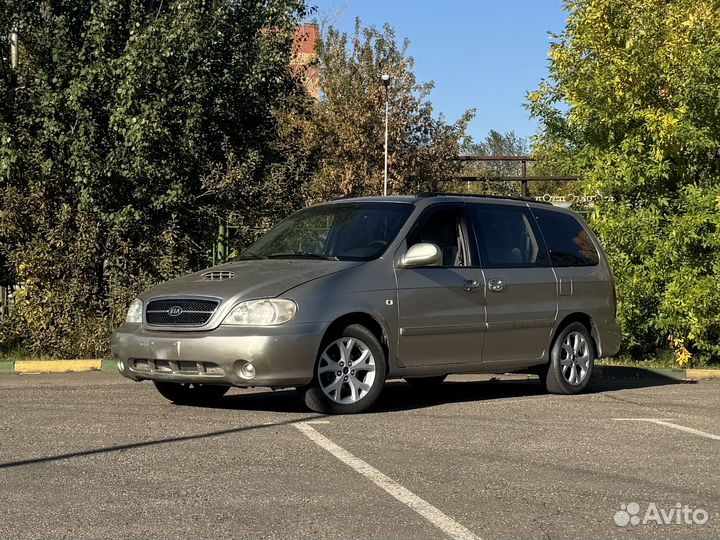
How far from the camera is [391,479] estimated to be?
706 centimetres

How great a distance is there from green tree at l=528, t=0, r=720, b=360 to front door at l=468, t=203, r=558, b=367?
4.08 m

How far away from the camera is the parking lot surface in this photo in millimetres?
5934

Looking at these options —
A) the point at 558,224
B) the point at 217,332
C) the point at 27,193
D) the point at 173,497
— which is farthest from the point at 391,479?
the point at 27,193

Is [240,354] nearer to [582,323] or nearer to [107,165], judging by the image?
[582,323]

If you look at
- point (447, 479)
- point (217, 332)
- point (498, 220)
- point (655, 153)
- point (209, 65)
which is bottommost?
point (447, 479)

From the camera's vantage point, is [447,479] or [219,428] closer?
[447,479]

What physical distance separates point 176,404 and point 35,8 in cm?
695

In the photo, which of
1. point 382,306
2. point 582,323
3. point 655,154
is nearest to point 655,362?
point 655,154

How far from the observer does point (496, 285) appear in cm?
1122

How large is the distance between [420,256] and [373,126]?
99.2 feet

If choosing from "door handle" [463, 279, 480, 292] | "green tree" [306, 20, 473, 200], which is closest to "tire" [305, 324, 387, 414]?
"door handle" [463, 279, 480, 292]

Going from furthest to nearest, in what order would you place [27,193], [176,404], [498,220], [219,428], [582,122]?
[582,122], [27,193], [498,220], [176,404], [219,428]

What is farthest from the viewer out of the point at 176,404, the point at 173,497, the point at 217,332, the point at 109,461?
the point at 176,404

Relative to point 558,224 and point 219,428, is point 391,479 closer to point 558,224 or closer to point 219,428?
point 219,428
